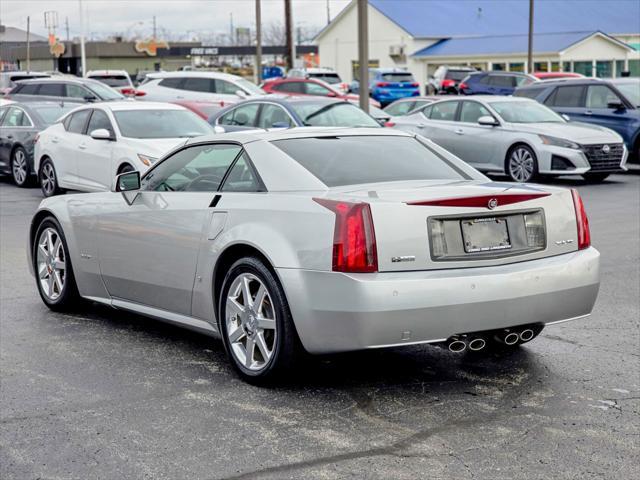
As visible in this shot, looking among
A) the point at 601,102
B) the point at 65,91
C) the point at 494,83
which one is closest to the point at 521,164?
the point at 601,102

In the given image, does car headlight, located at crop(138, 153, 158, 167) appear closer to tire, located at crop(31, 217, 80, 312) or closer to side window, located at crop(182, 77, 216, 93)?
tire, located at crop(31, 217, 80, 312)

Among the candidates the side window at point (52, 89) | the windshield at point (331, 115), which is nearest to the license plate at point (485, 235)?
the windshield at point (331, 115)

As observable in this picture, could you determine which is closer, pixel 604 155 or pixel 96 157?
pixel 96 157

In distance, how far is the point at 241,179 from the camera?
6.18 metres

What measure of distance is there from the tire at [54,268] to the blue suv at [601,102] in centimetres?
1453

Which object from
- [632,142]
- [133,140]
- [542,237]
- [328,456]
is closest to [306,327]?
[328,456]

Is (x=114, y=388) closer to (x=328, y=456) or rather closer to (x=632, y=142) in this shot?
(x=328, y=456)

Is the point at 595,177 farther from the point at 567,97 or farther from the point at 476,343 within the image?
the point at 476,343

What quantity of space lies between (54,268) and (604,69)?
181ft

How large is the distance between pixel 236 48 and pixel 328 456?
309 feet

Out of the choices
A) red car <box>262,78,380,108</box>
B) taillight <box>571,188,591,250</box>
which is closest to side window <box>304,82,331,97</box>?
red car <box>262,78,380,108</box>

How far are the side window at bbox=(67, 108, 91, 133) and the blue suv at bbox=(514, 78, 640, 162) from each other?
9974 millimetres

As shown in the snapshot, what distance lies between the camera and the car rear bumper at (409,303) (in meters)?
5.15

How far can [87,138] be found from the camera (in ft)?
50.9
